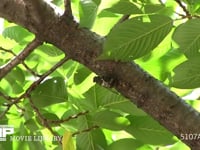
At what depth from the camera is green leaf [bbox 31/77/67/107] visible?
0.99 meters

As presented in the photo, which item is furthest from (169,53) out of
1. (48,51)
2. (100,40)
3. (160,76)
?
(48,51)

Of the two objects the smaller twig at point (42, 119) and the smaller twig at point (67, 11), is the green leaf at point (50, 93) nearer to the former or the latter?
the smaller twig at point (42, 119)

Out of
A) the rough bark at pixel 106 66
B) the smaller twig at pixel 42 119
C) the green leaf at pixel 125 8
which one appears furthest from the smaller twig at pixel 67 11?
the smaller twig at pixel 42 119

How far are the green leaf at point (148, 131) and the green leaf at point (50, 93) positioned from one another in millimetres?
170

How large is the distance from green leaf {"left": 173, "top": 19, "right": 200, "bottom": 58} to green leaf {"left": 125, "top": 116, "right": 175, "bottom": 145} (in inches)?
7.9

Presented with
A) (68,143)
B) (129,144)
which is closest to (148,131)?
(129,144)

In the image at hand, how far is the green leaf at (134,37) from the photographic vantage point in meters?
0.79

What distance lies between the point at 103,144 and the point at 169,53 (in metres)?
0.26

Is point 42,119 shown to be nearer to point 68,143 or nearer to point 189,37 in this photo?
point 68,143

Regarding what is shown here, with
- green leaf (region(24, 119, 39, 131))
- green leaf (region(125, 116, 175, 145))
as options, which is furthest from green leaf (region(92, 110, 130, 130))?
green leaf (region(24, 119, 39, 131))

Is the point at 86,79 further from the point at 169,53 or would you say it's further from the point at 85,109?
the point at 169,53

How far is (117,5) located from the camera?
841 mm

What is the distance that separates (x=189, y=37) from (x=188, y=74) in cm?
7

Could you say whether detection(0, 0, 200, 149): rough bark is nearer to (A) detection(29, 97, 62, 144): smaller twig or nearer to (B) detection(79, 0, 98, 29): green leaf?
(B) detection(79, 0, 98, 29): green leaf
